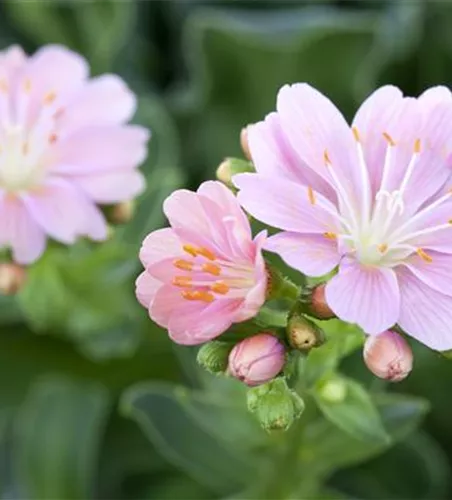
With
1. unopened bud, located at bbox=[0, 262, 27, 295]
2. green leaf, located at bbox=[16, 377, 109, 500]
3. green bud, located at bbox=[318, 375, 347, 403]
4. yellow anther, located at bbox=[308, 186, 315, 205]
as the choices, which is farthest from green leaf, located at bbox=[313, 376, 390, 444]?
green leaf, located at bbox=[16, 377, 109, 500]

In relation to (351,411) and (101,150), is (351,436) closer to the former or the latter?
(351,411)

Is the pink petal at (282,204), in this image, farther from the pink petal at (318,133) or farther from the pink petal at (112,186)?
the pink petal at (112,186)

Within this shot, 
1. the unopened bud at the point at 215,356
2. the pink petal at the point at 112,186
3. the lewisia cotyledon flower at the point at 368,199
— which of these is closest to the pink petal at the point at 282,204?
the lewisia cotyledon flower at the point at 368,199

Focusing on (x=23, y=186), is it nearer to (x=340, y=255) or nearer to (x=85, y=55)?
(x=340, y=255)

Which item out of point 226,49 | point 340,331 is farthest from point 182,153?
point 340,331

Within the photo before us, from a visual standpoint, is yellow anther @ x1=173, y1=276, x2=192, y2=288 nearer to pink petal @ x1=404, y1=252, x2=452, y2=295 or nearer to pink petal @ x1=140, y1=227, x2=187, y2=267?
pink petal @ x1=140, y1=227, x2=187, y2=267

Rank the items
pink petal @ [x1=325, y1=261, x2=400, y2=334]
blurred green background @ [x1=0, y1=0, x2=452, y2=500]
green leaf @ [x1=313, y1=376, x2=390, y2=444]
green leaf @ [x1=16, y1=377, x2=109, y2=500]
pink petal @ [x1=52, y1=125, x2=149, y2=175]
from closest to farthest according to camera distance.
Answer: pink petal @ [x1=325, y1=261, x2=400, y2=334]
green leaf @ [x1=313, y1=376, x2=390, y2=444]
pink petal @ [x1=52, y1=125, x2=149, y2=175]
blurred green background @ [x1=0, y1=0, x2=452, y2=500]
green leaf @ [x1=16, y1=377, x2=109, y2=500]
